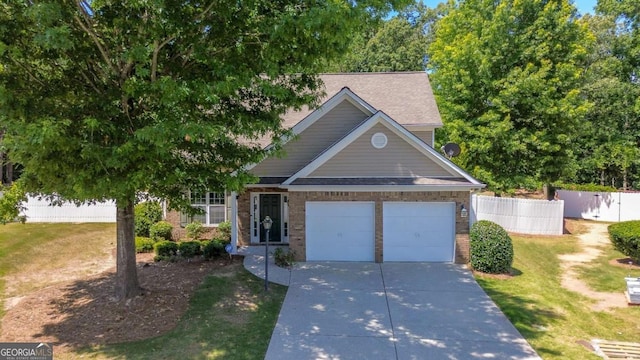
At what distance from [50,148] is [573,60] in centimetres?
2371

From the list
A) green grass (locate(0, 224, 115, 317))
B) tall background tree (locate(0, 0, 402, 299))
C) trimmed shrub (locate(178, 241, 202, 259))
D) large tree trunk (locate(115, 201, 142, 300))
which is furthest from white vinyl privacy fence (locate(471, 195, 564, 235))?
green grass (locate(0, 224, 115, 317))

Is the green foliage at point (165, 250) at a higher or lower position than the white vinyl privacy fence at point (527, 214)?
lower

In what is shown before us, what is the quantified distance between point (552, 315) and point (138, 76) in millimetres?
11023

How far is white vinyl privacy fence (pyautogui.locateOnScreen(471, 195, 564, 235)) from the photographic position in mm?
20766

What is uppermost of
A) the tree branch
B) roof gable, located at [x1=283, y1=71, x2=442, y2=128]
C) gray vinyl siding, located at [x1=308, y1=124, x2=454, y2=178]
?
roof gable, located at [x1=283, y1=71, x2=442, y2=128]

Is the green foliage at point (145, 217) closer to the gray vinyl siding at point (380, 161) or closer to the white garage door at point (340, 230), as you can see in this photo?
the white garage door at point (340, 230)

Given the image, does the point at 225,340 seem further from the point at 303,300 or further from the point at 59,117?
the point at 59,117

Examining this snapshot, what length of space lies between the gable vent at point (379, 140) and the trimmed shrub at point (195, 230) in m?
8.05

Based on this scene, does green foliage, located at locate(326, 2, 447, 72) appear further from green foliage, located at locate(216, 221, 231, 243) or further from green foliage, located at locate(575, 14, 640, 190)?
green foliage, located at locate(216, 221, 231, 243)

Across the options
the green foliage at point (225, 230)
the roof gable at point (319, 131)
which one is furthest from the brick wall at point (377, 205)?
the green foliage at point (225, 230)

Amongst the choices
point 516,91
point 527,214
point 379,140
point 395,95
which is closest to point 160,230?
point 379,140

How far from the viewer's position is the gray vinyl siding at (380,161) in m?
14.3

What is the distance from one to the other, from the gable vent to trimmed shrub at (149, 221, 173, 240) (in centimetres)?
903

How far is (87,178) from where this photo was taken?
7.82 m
